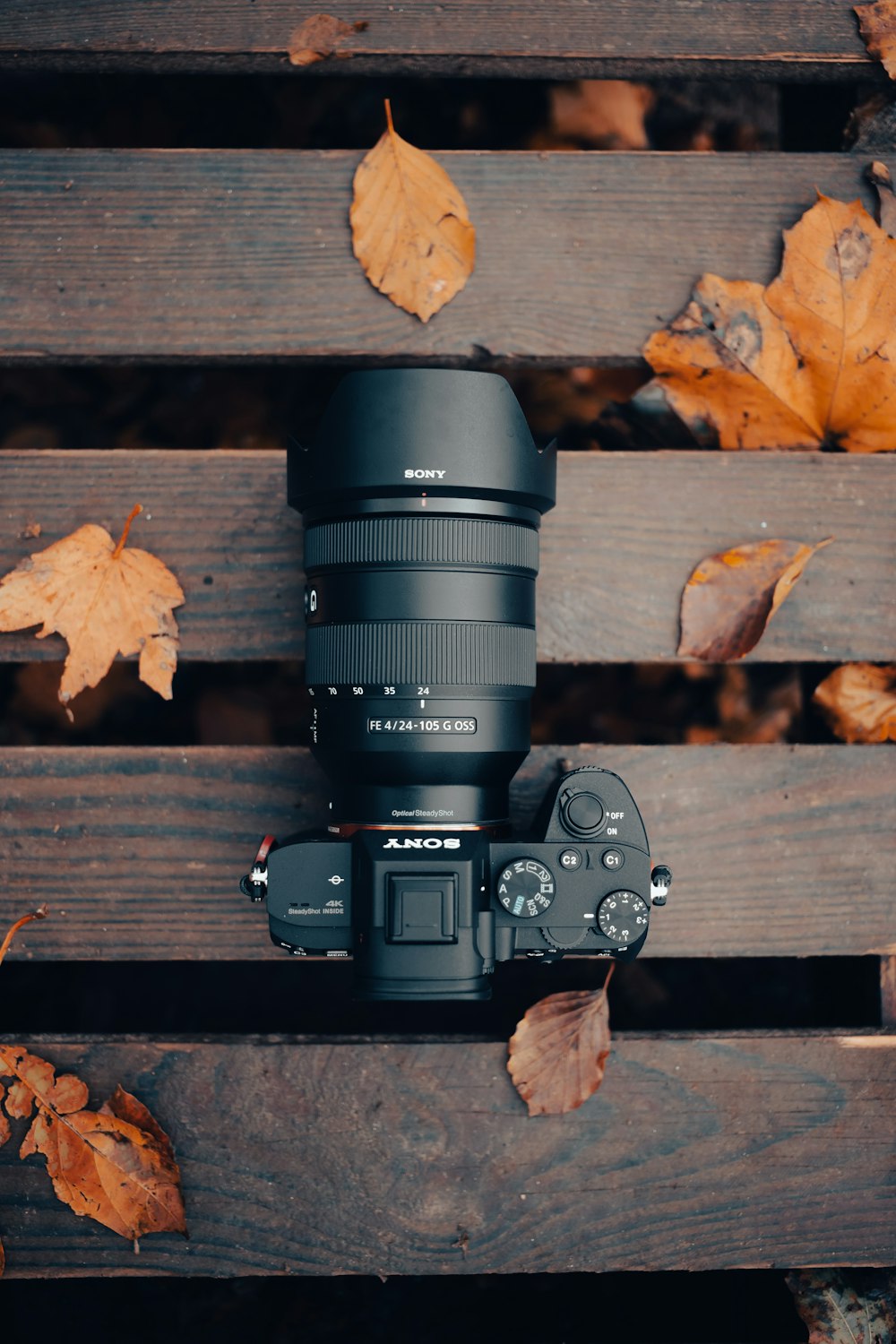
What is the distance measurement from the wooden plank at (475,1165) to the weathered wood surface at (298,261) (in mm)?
763

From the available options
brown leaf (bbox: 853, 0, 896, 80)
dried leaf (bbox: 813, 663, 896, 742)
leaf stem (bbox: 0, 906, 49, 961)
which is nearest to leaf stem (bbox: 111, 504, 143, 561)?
leaf stem (bbox: 0, 906, 49, 961)

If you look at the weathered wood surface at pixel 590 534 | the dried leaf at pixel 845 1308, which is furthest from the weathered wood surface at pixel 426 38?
the dried leaf at pixel 845 1308

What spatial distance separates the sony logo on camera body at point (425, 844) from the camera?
34.1 inches

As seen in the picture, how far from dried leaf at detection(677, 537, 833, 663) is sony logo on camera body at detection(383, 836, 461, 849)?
366 millimetres

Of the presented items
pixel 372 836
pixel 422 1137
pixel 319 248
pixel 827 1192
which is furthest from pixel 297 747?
pixel 827 1192

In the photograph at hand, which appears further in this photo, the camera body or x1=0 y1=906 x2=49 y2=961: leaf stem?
x1=0 y1=906 x2=49 y2=961: leaf stem

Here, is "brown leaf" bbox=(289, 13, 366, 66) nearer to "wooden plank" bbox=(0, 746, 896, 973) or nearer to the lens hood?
the lens hood

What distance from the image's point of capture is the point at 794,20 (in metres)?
1.08

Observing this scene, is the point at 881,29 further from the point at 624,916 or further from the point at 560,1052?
the point at 560,1052

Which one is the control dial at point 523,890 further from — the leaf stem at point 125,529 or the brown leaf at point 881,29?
the brown leaf at point 881,29

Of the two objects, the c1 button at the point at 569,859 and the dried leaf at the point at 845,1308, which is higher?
the c1 button at the point at 569,859

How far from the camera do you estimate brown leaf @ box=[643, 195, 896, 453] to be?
1.04 meters

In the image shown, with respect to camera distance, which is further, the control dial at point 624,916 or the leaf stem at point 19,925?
the leaf stem at point 19,925

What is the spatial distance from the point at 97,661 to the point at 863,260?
91cm
